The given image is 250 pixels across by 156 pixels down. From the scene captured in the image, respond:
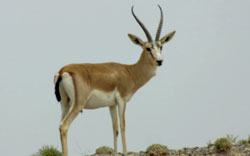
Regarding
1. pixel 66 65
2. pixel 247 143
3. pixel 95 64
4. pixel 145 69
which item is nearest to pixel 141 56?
pixel 145 69

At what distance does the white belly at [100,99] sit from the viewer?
14.1 metres

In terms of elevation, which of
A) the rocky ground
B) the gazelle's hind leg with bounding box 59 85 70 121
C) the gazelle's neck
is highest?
the gazelle's neck

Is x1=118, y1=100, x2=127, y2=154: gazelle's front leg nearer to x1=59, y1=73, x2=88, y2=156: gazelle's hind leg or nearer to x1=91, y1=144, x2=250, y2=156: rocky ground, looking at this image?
x1=91, y1=144, x2=250, y2=156: rocky ground

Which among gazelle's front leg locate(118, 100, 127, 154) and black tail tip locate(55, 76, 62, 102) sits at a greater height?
black tail tip locate(55, 76, 62, 102)

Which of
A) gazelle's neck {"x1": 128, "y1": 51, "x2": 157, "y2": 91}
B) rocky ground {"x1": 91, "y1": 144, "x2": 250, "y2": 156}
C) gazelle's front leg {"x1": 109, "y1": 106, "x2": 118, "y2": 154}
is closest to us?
gazelle's front leg {"x1": 109, "y1": 106, "x2": 118, "y2": 154}

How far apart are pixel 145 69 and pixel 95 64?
170 centimetres

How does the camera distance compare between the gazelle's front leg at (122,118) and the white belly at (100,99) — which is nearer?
the white belly at (100,99)

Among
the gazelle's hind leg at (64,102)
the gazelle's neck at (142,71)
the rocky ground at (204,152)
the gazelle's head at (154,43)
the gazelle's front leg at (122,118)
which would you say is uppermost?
the gazelle's head at (154,43)

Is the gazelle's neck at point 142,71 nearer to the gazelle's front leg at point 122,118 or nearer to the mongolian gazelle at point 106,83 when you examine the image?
the mongolian gazelle at point 106,83

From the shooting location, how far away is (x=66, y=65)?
47.0ft

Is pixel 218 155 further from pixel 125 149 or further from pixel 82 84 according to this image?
pixel 82 84

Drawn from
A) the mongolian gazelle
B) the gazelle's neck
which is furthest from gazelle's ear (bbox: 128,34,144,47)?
the gazelle's neck

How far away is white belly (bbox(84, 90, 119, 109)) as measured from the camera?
14062 millimetres

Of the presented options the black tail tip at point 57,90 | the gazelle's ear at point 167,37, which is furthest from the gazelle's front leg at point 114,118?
the gazelle's ear at point 167,37
